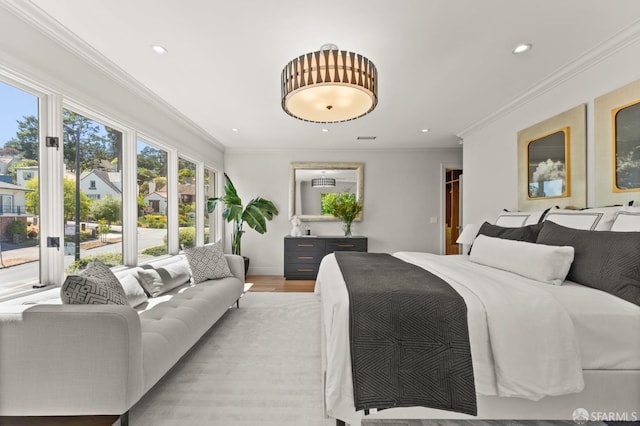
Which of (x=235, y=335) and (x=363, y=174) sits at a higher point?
(x=363, y=174)

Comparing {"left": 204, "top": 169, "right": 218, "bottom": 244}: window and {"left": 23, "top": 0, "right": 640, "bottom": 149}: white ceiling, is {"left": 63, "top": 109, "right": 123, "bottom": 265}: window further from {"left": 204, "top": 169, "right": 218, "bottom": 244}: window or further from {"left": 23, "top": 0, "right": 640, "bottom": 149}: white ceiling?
{"left": 204, "top": 169, "right": 218, "bottom": 244}: window

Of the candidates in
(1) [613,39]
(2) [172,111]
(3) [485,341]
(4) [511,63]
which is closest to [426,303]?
(3) [485,341]

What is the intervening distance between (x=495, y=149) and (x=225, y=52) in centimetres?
346

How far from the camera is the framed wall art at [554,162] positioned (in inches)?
98.3

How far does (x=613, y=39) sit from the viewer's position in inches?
83.6

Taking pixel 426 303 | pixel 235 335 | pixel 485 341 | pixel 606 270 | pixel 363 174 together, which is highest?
pixel 363 174

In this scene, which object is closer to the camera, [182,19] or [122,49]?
[182,19]

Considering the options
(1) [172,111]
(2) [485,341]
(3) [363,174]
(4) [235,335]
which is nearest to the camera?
(2) [485,341]

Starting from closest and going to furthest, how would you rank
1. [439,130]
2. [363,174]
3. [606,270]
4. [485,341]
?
[485,341], [606,270], [439,130], [363,174]

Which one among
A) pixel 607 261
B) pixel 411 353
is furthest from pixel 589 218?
pixel 411 353

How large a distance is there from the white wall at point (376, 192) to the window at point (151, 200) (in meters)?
2.07

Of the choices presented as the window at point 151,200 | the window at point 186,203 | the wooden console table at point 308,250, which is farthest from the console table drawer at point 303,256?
the window at point 151,200

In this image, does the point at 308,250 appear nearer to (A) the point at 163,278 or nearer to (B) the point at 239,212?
(B) the point at 239,212

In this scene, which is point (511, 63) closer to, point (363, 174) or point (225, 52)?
point (225, 52)
